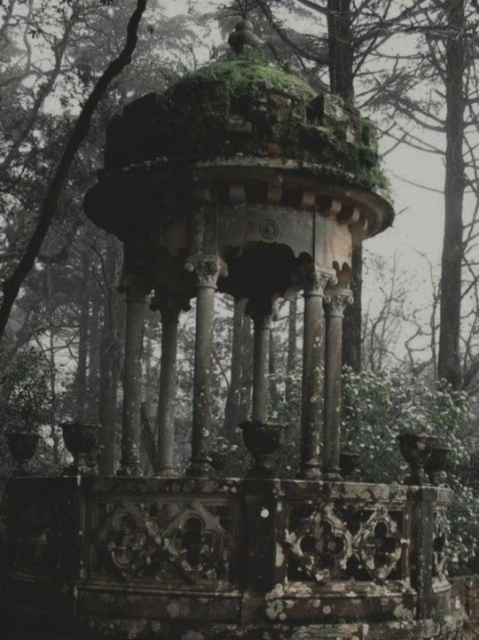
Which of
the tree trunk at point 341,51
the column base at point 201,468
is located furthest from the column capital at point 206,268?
the tree trunk at point 341,51

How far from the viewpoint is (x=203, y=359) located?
29.0 feet

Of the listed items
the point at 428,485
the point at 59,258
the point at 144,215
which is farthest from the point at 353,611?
the point at 59,258

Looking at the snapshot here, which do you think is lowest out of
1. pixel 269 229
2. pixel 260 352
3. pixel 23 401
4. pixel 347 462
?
pixel 347 462

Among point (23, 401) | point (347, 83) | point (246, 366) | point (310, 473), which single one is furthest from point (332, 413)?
point (246, 366)

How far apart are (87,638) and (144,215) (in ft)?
13.4

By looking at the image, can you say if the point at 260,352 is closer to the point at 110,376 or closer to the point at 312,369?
the point at 312,369

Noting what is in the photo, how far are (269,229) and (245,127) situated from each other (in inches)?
38.6

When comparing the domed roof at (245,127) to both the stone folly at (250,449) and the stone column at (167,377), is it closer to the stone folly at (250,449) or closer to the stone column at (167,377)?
the stone folly at (250,449)

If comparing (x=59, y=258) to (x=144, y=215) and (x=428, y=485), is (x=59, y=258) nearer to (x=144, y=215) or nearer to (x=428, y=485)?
(x=144, y=215)

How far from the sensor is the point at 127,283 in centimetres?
1004

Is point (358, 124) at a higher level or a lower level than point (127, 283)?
higher

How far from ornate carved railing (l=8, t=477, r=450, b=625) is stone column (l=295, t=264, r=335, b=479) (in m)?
1.25

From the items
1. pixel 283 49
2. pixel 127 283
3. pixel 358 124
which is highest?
pixel 283 49

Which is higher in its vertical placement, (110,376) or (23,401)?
(110,376)
